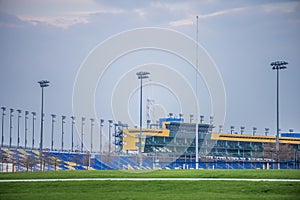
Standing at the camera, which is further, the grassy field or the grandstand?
the grandstand

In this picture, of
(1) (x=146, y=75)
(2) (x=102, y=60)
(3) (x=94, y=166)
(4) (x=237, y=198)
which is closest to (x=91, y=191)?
(4) (x=237, y=198)

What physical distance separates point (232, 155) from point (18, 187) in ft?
243

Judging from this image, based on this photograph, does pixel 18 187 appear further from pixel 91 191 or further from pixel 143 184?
pixel 143 184

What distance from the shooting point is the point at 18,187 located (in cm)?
3212

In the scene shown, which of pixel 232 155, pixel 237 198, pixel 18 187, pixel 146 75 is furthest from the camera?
pixel 232 155

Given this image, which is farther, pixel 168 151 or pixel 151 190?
pixel 168 151

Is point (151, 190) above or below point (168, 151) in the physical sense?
above

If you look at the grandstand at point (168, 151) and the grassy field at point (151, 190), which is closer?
the grassy field at point (151, 190)

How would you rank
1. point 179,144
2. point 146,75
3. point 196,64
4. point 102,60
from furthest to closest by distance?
point 179,144 < point 146,75 < point 196,64 < point 102,60

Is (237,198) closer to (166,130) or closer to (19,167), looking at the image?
(19,167)

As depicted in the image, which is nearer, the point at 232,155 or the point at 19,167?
the point at 19,167

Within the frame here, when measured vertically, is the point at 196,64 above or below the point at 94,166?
above

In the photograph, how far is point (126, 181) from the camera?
33125 mm

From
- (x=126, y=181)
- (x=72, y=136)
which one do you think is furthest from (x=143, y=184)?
(x=72, y=136)
